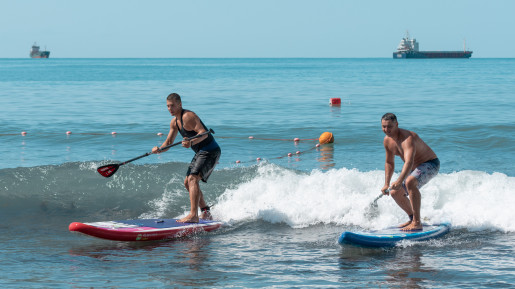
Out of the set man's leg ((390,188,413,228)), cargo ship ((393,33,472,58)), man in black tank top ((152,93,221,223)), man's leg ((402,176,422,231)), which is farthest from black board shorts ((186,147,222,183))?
cargo ship ((393,33,472,58))

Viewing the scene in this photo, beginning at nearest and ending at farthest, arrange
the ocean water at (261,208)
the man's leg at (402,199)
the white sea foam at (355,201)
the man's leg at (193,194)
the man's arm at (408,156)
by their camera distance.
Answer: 1. the ocean water at (261,208)
2. the man's arm at (408,156)
3. the man's leg at (402,199)
4. the man's leg at (193,194)
5. the white sea foam at (355,201)

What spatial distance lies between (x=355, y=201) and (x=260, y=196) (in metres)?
1.78

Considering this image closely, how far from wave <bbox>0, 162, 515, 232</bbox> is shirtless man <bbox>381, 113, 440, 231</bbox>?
1.20m

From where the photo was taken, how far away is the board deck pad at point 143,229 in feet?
27.7

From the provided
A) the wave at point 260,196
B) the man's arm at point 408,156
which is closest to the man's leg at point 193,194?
the wave at point 260,196

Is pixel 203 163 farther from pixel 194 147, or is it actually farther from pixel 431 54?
pixel 431 54

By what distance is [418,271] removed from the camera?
7051mm

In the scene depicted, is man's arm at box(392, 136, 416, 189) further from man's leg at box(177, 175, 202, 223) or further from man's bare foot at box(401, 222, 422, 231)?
man's leg at box(177, 175, 202, 223)

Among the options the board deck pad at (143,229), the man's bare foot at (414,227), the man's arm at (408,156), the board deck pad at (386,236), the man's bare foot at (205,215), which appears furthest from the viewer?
the man's bare foot at (205,215)

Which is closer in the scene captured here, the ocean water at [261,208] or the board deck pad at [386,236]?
the ocean water at [261,208]

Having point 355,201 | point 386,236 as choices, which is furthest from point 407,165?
point 355,201

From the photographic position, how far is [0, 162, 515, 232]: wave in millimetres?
9984

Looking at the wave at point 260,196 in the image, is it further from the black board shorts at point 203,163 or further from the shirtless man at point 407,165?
the shirtless man at point 407,165

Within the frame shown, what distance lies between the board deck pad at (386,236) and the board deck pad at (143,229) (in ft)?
7.23
